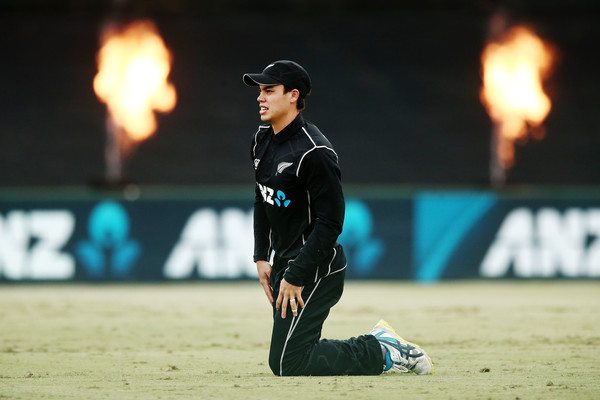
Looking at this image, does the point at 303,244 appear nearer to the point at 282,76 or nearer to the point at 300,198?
the point at 300,198

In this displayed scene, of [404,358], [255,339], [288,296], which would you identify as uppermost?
[288,296]

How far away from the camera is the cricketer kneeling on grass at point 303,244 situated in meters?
5.57

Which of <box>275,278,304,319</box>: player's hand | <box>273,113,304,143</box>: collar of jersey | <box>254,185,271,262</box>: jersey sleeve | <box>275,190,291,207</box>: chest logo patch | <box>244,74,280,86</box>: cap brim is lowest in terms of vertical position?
<box>275,278,304,319</box>: player's hand

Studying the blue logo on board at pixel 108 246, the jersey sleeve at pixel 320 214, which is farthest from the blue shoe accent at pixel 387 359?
the blue logo on board at pixel 108 246

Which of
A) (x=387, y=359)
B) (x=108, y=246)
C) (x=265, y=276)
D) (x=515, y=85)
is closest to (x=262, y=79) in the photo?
(x=265, y=276)

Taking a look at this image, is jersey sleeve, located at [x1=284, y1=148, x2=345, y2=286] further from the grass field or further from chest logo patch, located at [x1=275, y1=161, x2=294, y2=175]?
the grass field

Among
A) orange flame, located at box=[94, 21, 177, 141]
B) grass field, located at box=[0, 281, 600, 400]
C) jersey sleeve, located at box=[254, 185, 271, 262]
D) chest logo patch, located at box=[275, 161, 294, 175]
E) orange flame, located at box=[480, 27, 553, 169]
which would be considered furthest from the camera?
orange flame, located at box=[480, 27, 553, 169]

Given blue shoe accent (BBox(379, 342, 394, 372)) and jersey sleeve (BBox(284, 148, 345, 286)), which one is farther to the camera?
blue shoe accent (BBox(379, 342, 394, 372))

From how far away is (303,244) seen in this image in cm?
581

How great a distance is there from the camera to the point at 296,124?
5.83 metres

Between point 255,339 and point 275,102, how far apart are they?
2.78 m

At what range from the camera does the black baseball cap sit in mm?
5727

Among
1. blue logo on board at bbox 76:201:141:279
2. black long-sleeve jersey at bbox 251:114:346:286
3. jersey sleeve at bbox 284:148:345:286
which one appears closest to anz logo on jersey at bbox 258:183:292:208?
black long-sleeve jersey at bbox 251:114:346:286

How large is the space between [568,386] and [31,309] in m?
6.69
